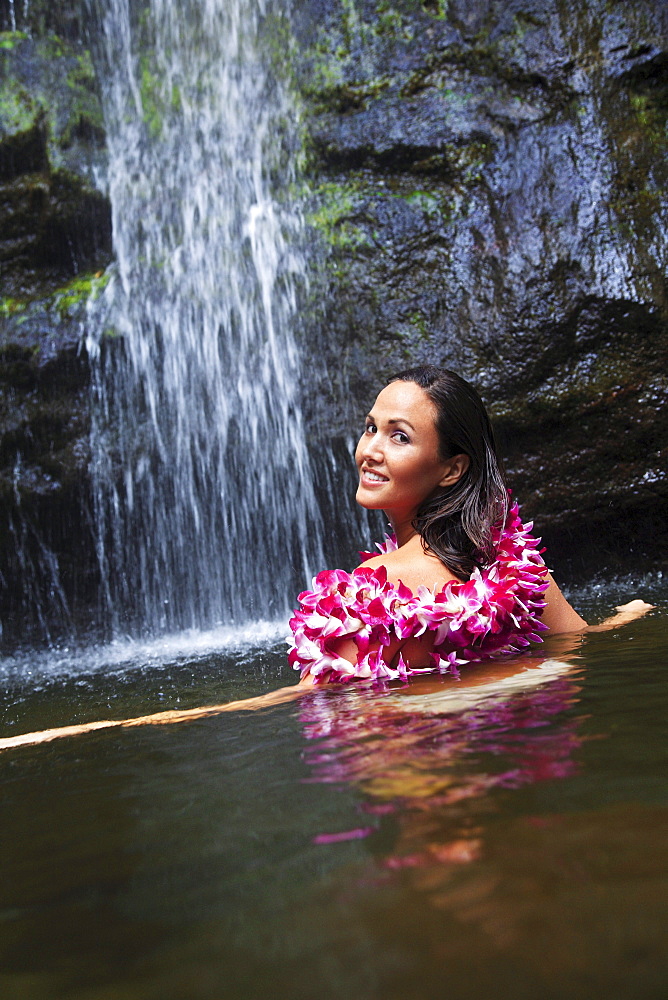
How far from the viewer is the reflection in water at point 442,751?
106 cm

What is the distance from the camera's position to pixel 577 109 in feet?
22.8

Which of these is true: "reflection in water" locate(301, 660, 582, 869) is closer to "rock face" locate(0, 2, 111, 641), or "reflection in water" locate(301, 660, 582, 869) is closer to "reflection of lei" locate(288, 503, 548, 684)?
"reflection of lei" locate(288, 503, 548, 684)

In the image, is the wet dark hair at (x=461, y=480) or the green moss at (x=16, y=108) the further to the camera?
the green moss at (x=16, y=108)

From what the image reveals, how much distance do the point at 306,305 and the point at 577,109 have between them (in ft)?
9.14

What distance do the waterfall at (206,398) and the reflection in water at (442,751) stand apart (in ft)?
16.0

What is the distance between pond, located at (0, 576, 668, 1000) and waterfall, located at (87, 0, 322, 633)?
5035mm

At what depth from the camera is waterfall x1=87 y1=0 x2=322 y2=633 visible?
23.1 ft

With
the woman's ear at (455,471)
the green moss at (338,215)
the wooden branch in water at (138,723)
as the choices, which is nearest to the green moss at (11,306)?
the green moss at (338,215)

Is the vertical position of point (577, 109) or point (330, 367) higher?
point (577, 109)

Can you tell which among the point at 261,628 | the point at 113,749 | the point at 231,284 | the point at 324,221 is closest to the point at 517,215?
the point at 324,221

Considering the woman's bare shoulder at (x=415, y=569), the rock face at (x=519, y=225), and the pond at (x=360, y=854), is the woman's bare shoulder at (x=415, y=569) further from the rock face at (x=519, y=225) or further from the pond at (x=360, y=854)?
the rock face at (x=519, y=225)

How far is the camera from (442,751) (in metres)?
1.44

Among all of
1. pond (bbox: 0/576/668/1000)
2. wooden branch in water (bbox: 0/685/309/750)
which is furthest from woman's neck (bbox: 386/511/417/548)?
pond (bbox: 0/576/668/1000)

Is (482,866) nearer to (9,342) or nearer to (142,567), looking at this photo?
(142,567)
